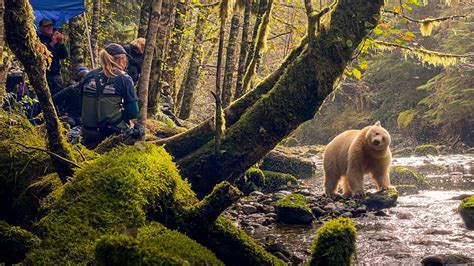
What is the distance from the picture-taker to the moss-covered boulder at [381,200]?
9.91 m

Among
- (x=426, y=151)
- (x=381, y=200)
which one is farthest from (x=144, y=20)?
(x=426, y=151)

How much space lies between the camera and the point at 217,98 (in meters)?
6.04

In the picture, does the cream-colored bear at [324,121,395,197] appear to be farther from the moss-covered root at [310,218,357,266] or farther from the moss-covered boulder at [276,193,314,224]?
the moss-covered root at [310,218,357,266]

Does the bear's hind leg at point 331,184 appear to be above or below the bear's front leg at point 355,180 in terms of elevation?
below

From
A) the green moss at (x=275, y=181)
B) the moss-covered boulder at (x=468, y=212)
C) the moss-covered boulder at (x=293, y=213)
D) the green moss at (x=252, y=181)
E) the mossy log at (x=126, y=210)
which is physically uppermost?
the mossy log at (x=126, y=210)

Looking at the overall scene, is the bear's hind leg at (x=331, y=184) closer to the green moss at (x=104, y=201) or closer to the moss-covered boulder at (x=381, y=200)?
the moss-covered boulder at (x=381, y=200)

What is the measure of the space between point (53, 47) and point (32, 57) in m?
5.70

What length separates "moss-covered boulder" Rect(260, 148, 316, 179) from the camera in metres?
14.7

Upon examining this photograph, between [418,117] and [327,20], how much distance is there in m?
23.5

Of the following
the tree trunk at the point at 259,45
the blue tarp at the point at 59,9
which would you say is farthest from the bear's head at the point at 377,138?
the blue tarp at the point at 59,9

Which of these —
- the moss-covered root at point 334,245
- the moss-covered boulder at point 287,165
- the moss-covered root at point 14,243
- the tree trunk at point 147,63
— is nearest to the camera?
the moss-covered root at point 334,245

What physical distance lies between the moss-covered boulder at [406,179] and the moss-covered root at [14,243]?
33.2ft

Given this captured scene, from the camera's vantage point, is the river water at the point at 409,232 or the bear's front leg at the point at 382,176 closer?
the river water at the point at 409,232

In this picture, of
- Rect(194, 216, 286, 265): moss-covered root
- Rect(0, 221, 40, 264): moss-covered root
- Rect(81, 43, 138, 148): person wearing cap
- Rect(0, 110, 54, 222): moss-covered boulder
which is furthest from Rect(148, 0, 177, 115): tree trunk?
Rect(0, 221, 40, 264): moss-covered root
